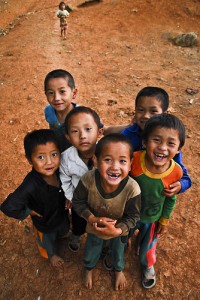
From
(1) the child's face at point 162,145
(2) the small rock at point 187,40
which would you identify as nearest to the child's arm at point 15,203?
(1) the child's face at point 162,145

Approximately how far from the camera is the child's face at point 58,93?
2.68 meters

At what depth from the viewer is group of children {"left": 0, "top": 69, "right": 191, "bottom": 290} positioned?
1.92 metres

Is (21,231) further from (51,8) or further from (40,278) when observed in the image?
(51,8)

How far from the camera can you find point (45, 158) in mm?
2115

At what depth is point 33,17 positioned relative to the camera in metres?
12.9

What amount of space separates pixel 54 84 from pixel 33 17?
40.2ft

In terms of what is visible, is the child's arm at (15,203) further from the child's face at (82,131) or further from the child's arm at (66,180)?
the child's face at (82,131)

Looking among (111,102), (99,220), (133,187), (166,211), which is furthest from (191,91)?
(99,220)

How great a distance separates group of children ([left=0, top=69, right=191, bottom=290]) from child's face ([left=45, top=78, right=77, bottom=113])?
311mm

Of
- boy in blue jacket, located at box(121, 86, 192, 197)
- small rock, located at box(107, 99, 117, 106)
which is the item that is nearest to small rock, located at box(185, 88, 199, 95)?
small rock, located at box(107, 99, 117, 106)

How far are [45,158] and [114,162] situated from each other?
0.62m

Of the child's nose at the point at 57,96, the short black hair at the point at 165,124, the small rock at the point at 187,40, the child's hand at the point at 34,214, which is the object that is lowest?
the child's hand at the point at 34,214

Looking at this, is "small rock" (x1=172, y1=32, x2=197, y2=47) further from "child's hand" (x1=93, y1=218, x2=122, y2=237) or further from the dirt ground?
"child's hand" (x1=93, y1=218, x2=122, y2=237)

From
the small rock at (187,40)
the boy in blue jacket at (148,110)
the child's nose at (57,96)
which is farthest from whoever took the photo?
the small rock at (187,40)
